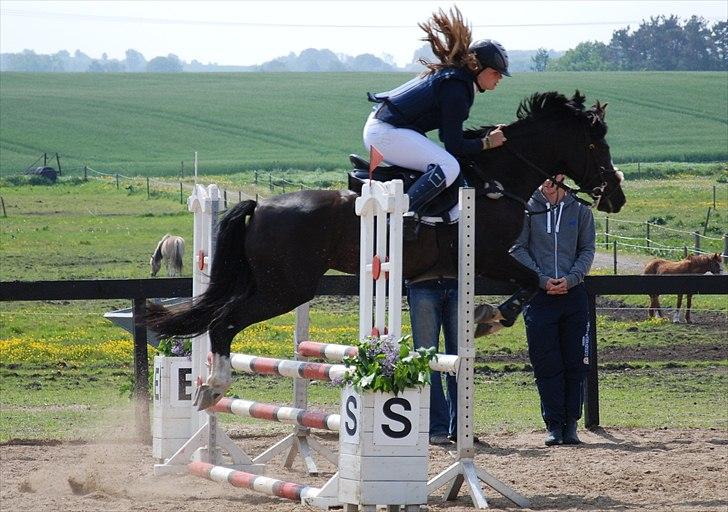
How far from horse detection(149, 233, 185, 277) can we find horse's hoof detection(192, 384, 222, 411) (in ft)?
53.1

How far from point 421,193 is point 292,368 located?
1243 millimetres

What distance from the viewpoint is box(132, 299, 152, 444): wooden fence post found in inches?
360

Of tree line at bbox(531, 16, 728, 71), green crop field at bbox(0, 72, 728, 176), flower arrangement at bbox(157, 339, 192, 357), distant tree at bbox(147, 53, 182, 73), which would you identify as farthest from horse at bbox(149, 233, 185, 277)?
distant tree at bbox(147, 53, 182, 73)

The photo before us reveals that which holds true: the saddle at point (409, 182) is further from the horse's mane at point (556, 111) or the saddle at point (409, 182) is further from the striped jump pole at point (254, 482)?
the striped jump pole at point (254, 482)

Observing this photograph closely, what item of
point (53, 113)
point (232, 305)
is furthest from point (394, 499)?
point (53, 113)

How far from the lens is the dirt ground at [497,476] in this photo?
651cm

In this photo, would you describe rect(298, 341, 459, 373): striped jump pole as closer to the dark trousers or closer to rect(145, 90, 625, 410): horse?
rect(145, 90, 625, 410): horse

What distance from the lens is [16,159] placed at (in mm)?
50281

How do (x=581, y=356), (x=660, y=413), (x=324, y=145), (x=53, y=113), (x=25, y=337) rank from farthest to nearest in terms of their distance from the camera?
(x=53, y=113), (x=324, y=145), (x=25, y=337), (x=660, y=413), (x=581, y=356)

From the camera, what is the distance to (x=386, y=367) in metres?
5.87

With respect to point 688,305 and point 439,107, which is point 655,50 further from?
point 439,107

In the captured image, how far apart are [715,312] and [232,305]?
1299 centimetres

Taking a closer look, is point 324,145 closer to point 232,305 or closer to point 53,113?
point 53,113

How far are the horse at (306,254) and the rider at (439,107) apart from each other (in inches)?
12.4
